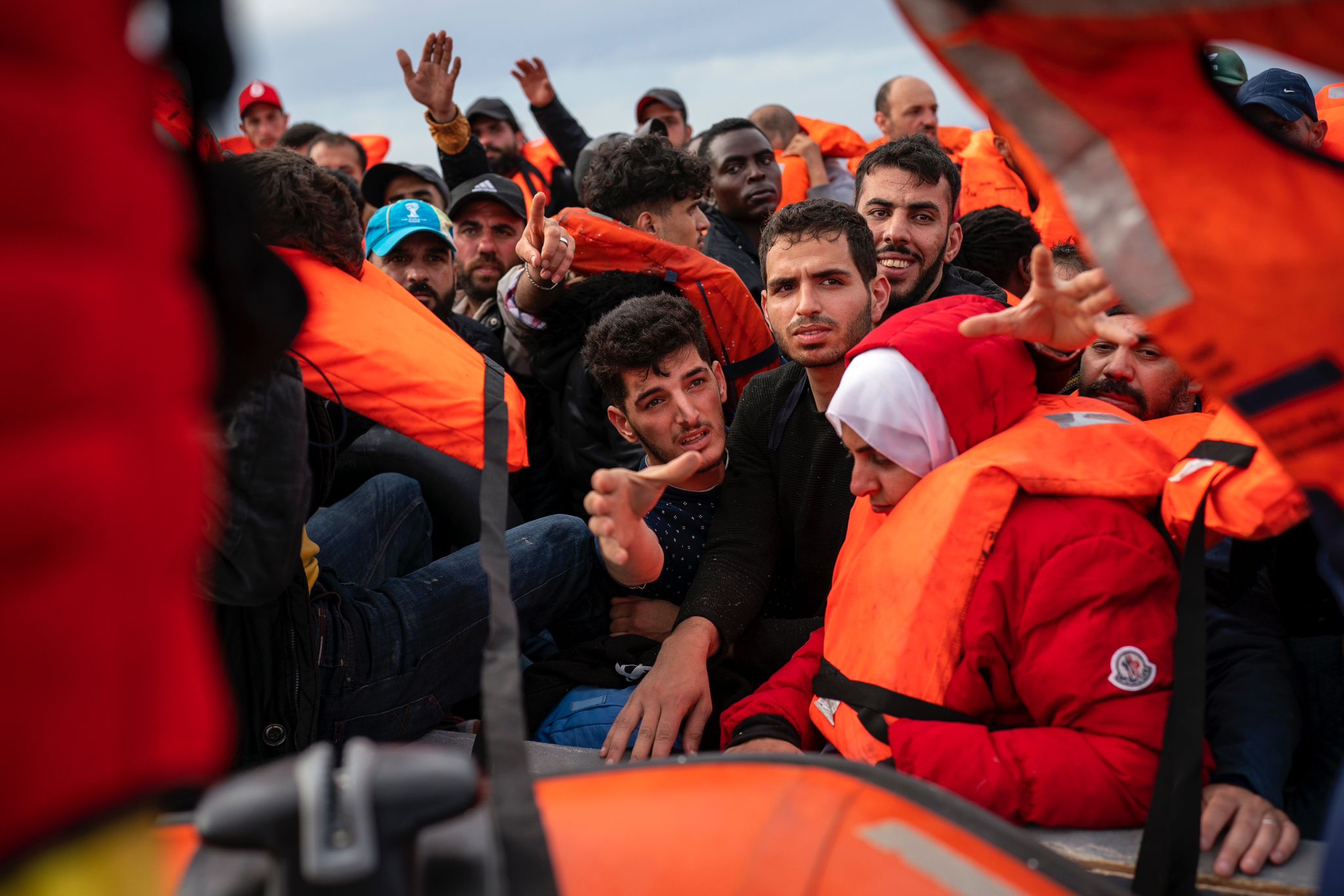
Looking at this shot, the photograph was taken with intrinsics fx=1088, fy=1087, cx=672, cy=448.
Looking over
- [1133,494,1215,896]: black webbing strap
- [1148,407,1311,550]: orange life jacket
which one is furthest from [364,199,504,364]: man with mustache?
[1133,494,1215,896]: black webbing strap

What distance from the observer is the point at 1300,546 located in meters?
2.01

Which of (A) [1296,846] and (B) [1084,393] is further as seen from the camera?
(B) [1084,393]

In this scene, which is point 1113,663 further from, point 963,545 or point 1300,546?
point 1300,546

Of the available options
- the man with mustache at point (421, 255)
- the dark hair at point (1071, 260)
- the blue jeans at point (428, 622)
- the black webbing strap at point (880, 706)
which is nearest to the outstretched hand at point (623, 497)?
the black webbing strap at point (880, 706)

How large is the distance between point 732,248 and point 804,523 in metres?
2.23

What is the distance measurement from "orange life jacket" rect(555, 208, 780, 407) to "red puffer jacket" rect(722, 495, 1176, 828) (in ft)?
6.13

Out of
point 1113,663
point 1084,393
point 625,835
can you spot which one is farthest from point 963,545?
point 1084,393

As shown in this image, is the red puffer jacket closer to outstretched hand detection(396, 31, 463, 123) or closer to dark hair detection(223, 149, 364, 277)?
dark hair detection(223, 149, 364, 277)

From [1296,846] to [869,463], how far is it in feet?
3.10

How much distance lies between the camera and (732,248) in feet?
15.5

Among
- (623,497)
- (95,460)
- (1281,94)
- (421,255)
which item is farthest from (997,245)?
(95,460)

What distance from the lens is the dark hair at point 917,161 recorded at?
3537mm

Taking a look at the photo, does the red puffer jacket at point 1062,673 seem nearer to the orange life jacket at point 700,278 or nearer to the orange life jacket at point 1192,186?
the orange life jacket at point 1192,186

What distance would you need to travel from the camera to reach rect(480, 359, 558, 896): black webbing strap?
3.26 ft
